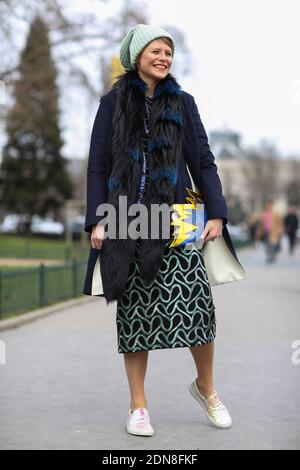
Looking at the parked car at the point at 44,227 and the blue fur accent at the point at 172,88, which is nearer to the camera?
the blue fur accent at the point at 172,88

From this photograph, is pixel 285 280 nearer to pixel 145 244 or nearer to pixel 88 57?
pixel 88 57

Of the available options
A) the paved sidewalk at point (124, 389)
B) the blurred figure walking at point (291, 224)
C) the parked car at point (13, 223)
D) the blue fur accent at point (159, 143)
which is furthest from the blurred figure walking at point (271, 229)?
the parked car at point (13, 223)

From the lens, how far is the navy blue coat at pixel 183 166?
4301 mm

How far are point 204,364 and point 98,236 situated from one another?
80 centimetres

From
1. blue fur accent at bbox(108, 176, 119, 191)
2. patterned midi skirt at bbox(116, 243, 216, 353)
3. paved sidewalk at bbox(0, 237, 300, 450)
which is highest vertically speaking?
blue fur accent at bbox(108, 176, 119, 191)

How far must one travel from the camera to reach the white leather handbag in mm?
4434

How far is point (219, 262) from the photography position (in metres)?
4.46

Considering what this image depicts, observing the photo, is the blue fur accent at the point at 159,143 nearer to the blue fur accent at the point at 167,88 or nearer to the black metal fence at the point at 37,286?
the blue fur accent at the point at 167,88

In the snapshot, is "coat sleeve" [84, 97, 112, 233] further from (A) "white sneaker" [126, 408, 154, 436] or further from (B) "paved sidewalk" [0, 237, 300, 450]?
(B) "paved sidewalk" [0, 237, 300, 450]

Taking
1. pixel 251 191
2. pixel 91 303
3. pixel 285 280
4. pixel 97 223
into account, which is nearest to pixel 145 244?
pixel 97 223

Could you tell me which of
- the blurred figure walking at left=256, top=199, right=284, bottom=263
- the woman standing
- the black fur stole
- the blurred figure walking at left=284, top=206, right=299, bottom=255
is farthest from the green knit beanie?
the blurred figure walking at left=284, top=206, right=299, bottom=255

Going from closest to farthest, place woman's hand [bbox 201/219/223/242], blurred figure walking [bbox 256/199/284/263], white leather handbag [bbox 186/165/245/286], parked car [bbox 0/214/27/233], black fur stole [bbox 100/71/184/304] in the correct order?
black fur stole [bbox 100/71/184/304]
woman's hand [bbox 201/219/223/242]
white leather handbag [bbox 186/165/245/286]
blurred figure walking [bbox 256/199/284/263]
parked car [bbox 0/214/27/233]

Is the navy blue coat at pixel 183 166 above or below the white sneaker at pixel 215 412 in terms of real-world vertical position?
above
